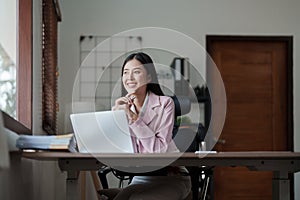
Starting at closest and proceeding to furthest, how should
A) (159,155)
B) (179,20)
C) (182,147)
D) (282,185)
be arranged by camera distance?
(159,155)
(282,185)
(182,147)
(179,20)

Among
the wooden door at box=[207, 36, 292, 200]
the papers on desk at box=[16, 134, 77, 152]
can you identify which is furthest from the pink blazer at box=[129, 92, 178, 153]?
the wooden door at box=[207, 36, 292, 200]

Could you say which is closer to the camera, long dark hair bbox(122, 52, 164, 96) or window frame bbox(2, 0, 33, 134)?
long dark hair bbox(122, 52, 164, 96)

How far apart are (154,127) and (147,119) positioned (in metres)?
0.05

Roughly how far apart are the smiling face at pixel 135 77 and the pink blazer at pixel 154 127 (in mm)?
82

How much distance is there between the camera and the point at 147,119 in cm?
251

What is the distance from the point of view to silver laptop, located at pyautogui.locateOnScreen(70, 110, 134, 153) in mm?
2166

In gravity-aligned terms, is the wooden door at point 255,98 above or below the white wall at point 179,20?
below

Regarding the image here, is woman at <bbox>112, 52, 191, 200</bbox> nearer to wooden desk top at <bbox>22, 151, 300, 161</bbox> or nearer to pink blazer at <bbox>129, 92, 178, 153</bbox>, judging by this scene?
pink blazer at <bbox>129, 92, 178, 153</bbox>

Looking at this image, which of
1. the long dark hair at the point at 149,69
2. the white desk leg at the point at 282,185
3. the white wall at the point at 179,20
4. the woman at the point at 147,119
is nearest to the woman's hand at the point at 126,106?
the woman at the point at 147,119

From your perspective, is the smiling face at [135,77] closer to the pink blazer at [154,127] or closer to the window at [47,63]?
the pink blazer at [154,127]

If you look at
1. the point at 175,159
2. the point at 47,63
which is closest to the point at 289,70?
the point at 47,63

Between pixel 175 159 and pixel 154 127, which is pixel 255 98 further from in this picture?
pixel 175 159

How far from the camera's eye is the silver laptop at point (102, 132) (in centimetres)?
217

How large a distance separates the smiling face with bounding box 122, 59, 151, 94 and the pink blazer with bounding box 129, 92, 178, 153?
0.08 metres
